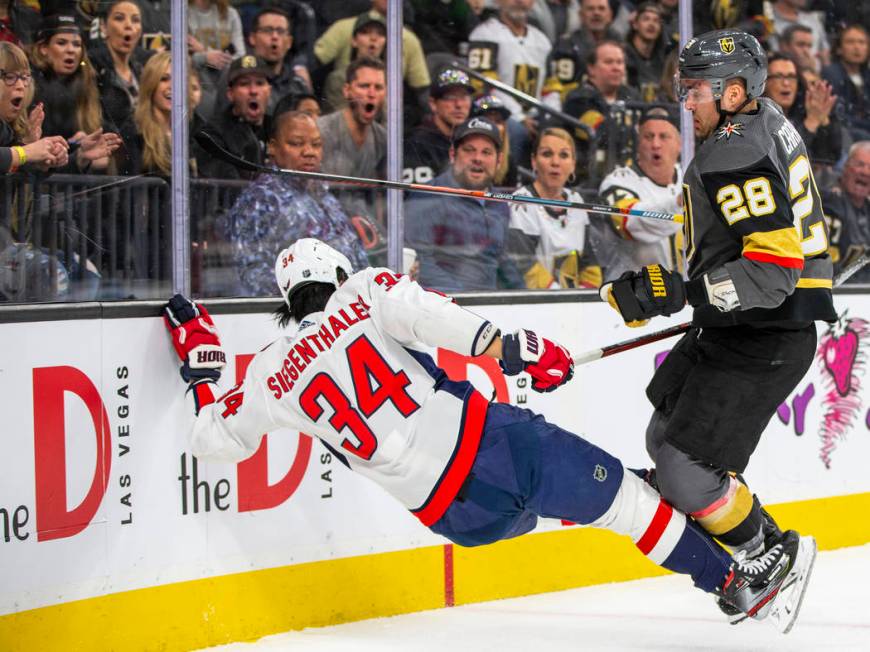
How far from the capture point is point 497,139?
4.06 m

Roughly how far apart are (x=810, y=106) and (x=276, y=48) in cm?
202

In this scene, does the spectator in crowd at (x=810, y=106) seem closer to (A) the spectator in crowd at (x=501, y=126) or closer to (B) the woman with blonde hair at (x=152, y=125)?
(A) the spectator in crowd at (x=501, y=126)

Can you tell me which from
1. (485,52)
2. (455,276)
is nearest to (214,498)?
(455,276)

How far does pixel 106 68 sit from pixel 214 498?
109 centimetres

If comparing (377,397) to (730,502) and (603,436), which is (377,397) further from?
(603,436)

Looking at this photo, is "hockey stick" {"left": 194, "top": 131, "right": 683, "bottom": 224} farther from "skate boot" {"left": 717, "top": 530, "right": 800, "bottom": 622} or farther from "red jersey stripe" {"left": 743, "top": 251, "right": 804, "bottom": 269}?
"skate boot" {"left": 717, "top": 530, "right": 800, "bottom": 622}

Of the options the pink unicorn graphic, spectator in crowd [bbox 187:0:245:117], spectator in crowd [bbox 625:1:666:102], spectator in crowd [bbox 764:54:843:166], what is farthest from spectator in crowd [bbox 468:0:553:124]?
the pink unicorn graphic

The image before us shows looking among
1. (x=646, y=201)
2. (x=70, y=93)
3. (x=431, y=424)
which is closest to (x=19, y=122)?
(x=70, y=93)

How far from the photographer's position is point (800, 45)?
15.6 ft

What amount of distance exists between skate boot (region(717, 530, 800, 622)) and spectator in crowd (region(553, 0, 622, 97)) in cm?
179

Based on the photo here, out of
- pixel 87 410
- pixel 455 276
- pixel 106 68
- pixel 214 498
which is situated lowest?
pixel 214 498

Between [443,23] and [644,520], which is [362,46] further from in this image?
[644,520]

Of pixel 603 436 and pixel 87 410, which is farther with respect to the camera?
pixel 603 436

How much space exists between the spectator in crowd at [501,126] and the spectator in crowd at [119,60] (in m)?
1.11
